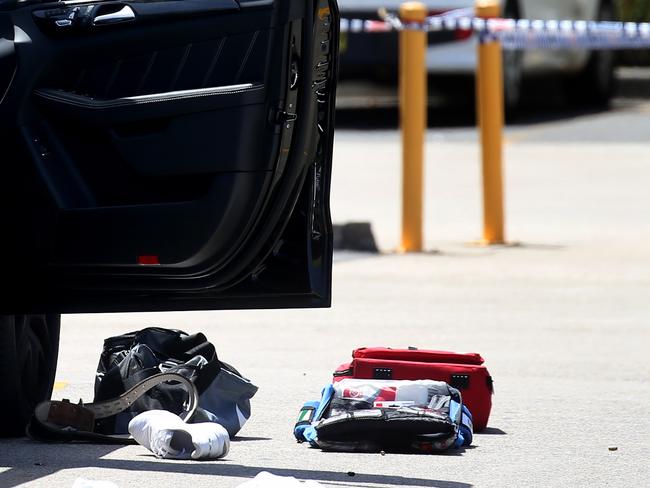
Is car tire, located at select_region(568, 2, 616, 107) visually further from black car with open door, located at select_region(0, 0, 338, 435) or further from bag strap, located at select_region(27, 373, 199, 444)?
black car with open door, located at select_region(0, 0, 338, 435)

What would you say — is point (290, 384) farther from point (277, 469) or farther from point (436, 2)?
point (436, 2)

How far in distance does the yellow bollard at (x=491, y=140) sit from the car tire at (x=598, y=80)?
33.5ft

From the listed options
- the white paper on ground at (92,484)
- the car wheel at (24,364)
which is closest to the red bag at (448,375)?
the car wheel at (24,364)

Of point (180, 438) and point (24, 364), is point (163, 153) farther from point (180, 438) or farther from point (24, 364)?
point (24, 364)

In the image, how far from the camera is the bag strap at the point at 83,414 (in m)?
5.61

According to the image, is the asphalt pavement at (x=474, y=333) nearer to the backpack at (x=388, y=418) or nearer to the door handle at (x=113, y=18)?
the backpack at (x=388, y=418)

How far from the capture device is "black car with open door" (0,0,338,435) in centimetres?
509

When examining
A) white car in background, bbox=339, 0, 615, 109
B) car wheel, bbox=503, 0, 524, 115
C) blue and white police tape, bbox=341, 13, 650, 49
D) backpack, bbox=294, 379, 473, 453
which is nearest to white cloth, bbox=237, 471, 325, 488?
backpack, bbox=294, 379, 473, 453

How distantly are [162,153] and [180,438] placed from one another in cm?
90

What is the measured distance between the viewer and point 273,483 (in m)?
4.64

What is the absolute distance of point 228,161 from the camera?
5078mm

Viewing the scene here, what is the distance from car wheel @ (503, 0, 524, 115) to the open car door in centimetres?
1310

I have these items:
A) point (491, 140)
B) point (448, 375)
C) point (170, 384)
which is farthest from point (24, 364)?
point (491, 140)

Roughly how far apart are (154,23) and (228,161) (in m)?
0.47
